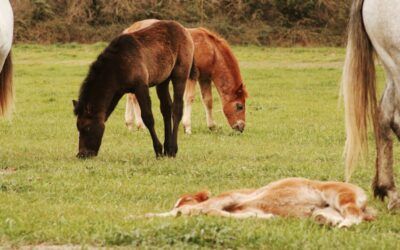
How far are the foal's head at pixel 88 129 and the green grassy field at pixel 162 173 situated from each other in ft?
0.64

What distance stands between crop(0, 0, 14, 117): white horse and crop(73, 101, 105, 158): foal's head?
0.85m

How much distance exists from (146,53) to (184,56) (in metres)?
0.73

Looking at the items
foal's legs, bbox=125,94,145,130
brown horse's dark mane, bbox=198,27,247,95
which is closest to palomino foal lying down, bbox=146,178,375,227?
foal's legs, bbox=125,94,145,130

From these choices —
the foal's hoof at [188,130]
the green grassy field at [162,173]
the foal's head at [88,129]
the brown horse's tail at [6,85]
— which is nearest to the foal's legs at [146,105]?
the green grassy field at [162,173]

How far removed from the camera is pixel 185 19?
1383 inches

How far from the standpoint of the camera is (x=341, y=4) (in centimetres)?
3559

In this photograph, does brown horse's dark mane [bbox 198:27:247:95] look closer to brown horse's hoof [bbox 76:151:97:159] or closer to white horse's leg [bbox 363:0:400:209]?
brown horse's hoof [bbox 76:151:97:159]

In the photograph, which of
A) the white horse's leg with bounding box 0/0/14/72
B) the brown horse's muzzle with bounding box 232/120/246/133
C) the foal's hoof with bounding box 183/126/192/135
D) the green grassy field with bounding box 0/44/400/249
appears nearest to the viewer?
the green grassy field with bounding box 0/44/400/249

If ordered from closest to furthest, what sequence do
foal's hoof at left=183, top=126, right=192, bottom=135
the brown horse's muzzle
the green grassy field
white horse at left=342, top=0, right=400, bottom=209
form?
the green grassy field, white horse at left=342, top=0, right=400, bottom=209, foal's hoof at left=183, top=126, right=192, bottom=135, the brown horse's muzzle

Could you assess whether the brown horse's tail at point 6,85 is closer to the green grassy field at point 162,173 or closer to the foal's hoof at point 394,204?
the green grassy field at point 162,173

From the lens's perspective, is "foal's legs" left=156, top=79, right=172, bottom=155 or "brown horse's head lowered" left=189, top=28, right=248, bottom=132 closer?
"foal's legs" left=156, top=79, right=172, bottom=155

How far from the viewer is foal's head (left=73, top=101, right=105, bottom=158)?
10.7m

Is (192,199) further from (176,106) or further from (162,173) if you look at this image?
(176,106)

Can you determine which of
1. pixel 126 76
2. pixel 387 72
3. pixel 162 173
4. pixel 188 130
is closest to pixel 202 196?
pixel 387 72
